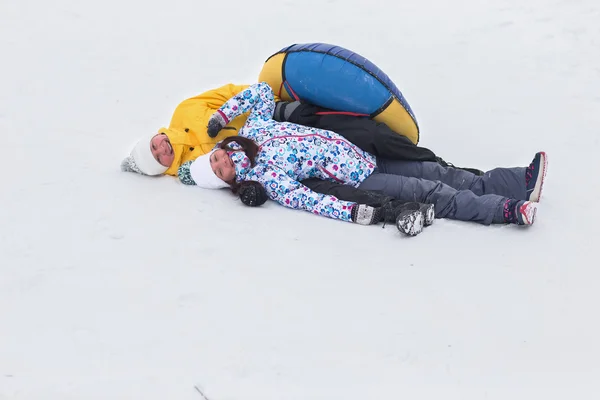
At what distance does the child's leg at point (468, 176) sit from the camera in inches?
138

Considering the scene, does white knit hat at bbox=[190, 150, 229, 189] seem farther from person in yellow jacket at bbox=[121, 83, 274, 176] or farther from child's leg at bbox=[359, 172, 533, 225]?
child's leg at bbox=[359, 172, 533, 225]

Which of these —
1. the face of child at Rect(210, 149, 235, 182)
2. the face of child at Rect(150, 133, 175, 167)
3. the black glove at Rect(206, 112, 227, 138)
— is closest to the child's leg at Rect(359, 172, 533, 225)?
the face of child at Rect(210, 149, 235, 182)

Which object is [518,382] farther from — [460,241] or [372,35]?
[372,35]

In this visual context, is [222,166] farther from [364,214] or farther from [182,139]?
[364,214]

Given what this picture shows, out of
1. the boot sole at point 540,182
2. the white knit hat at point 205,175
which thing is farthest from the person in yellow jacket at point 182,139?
the boot sole at point 540,182

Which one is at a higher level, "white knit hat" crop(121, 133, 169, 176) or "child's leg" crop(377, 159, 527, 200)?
"child's leg" crop(377, 159, 527, 200)

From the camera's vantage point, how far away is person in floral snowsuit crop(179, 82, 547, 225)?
341 centimetres

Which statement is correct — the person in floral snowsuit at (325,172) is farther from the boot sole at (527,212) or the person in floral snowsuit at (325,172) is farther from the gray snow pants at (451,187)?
the boot sole at (527,212)

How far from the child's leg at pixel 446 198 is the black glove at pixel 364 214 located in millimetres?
305

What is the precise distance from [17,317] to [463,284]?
1.79m

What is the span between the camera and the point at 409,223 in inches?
124

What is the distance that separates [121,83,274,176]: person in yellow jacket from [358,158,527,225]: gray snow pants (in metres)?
0.99

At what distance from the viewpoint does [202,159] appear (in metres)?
3.67

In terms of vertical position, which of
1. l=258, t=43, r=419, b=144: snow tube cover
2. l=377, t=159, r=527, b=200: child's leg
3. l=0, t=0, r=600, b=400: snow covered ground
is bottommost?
l=0, t=0, r=600, b=400: snow covered ground
